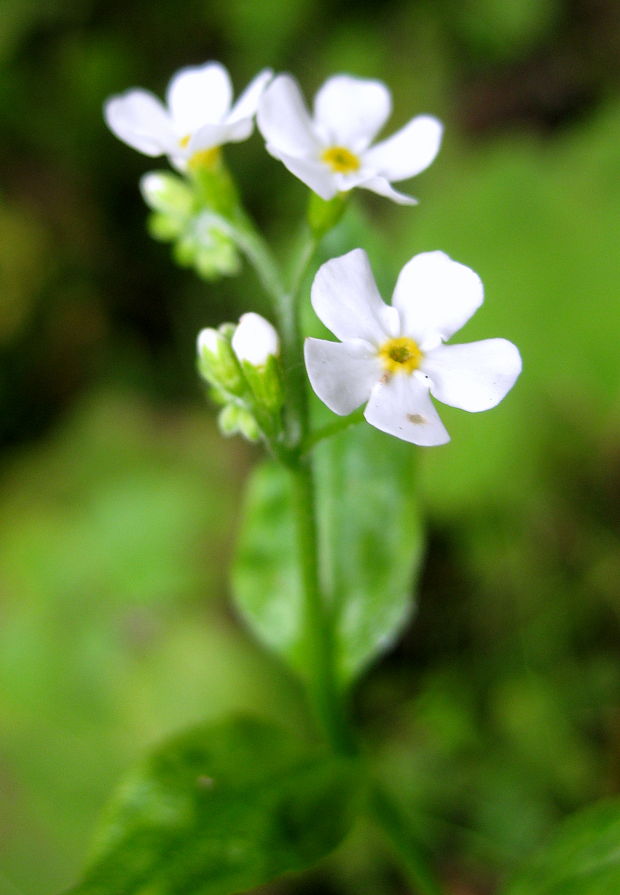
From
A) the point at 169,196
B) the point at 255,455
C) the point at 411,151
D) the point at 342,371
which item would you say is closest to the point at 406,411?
the point at 342,371

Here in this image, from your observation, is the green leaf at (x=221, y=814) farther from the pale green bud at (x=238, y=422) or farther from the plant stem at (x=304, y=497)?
the pale green bud at (x=238, y=422)

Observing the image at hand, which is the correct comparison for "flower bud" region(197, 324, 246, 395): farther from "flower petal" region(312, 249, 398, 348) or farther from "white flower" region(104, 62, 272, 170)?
"white flower" region(104, 62, 272, 170)

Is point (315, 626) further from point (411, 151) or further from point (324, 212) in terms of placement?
point (411, 151)

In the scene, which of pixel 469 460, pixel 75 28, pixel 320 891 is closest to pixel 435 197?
pixel 469 460

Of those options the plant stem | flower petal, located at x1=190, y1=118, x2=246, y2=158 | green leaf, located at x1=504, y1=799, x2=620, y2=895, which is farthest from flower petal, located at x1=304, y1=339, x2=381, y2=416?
green leaf, located at x1=504, y1=799, x2=620, y2=895

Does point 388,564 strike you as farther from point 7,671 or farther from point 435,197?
point 435,197

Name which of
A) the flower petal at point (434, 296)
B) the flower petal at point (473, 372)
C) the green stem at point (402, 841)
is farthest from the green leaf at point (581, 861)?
the flower petal at point (434, 296)
